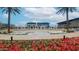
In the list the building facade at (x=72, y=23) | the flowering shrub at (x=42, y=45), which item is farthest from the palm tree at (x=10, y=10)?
the building facade at (x=72, y=23)

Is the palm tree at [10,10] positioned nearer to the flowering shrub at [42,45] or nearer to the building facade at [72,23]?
the flowering shrub at [42,45]

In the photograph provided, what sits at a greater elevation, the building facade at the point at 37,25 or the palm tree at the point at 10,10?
the palm tree at the point at 10,10

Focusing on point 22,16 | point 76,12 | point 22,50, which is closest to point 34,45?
point 22,50

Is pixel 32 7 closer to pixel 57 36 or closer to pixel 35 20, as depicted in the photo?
pixel 35 20

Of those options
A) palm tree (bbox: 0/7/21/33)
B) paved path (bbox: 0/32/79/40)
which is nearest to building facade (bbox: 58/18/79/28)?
paved path (bbox: 0/32/79/40)

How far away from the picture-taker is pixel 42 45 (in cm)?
366

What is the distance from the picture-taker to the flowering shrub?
3.64 metres

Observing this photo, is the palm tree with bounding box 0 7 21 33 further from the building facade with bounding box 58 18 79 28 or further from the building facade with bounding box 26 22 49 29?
the building facade with bounding box 58 18 79 28

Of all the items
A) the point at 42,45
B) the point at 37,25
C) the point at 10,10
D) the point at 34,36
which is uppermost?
the point at 10,10

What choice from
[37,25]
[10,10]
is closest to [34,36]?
[37,25]

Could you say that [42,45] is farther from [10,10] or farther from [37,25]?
[10,10]

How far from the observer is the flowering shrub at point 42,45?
11.9 ft

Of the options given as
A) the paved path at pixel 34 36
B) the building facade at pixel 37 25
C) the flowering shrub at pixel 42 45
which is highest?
the building facade at pixel 37 25
